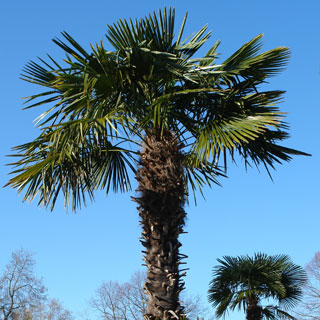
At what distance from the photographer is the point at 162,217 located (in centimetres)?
625

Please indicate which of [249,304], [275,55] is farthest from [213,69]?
[249,304]

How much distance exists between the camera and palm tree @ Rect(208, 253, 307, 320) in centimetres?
1252

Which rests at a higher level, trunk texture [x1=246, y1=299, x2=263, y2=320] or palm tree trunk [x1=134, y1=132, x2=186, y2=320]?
trunk texture [x1=246, y1=299, x2=263, y2=320]

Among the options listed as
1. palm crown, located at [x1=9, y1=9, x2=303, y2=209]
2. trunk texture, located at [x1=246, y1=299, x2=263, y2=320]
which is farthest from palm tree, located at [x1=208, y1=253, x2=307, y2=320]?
palm crown, located at [x1=9, y1=9, x2=303, y2=209]

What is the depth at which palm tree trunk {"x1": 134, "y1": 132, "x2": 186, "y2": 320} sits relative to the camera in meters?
5.91

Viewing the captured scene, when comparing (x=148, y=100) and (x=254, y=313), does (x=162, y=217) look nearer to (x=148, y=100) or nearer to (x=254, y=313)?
(x=148, y=100)

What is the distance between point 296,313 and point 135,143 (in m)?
19.1

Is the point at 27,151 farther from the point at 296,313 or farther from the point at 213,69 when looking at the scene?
the point at 296,313

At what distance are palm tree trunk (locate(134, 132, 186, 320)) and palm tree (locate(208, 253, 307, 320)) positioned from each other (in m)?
6.85

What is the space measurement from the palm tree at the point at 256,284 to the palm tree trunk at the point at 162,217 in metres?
6.85

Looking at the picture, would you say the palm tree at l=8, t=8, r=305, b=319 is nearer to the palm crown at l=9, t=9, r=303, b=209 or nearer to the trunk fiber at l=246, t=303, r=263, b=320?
the palm crown at l=9, t=9, r=303, b=209

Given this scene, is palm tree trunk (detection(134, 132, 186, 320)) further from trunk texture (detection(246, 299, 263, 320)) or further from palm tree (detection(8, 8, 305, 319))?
trunk texture (detection(246, 299, 263, 320))

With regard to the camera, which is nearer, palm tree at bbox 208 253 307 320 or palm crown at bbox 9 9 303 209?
palm crown at bbox 9 9 303 209

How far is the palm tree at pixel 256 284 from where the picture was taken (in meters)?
12.5
